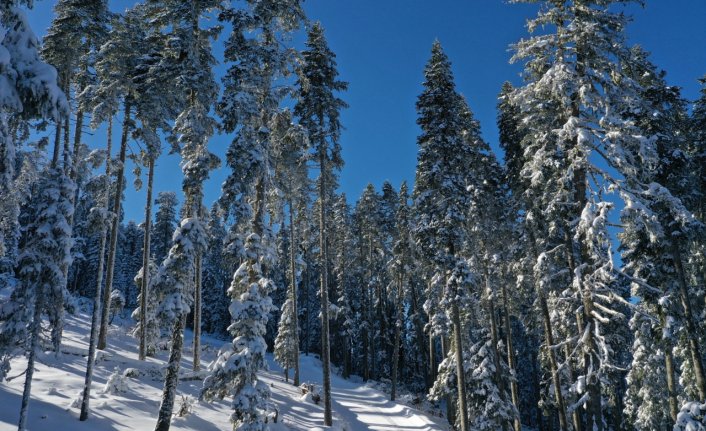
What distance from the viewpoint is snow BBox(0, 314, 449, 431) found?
1432 centimetres

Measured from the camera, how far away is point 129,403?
16.6m

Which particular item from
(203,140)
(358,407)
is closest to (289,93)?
(203,140)

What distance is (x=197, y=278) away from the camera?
25.7 m

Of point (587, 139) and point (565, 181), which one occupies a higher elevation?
point (587, 139)

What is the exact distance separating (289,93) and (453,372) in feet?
58.4

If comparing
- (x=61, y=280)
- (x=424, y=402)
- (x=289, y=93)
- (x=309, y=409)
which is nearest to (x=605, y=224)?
(x=289, y=93)

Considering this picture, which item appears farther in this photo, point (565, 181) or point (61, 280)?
point (61, 280)

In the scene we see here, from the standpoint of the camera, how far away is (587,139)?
10.9 m

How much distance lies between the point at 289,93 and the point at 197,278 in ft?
46.9

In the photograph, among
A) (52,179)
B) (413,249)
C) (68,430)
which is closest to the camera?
(68,430)

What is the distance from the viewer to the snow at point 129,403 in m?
14.3

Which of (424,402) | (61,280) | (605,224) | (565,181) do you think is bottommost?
(424,402)

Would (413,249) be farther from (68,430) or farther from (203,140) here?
(68,430)

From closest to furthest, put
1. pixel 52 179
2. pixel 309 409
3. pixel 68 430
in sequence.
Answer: pixel 68 430
pixel 52 179
pixel 309 409
